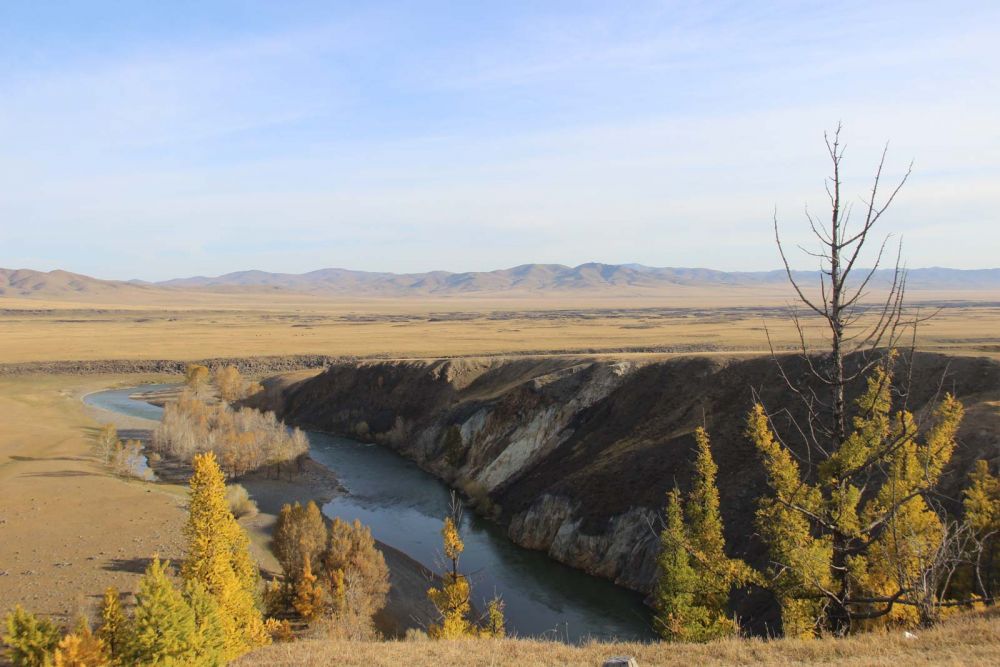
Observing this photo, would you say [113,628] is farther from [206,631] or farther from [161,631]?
[206,631]

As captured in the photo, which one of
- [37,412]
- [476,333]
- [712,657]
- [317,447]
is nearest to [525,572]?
[712,657]

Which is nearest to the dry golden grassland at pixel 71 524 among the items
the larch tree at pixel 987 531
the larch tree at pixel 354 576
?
the larch tree at pixel 354 576

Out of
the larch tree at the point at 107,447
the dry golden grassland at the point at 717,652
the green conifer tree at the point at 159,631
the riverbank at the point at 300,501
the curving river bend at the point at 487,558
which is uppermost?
the dry golden grassland at the point at 717,652

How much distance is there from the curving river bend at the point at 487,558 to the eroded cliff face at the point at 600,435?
1.62 metres

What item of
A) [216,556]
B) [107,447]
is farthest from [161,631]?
[107,447]

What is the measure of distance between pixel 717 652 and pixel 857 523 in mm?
4477

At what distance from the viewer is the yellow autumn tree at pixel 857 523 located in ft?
36.3

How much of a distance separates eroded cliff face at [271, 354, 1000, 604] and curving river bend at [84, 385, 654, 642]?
63.8 inches

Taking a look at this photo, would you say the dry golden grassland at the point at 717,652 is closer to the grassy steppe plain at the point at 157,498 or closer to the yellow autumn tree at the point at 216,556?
the grassy steppe plain at the point at 157,498

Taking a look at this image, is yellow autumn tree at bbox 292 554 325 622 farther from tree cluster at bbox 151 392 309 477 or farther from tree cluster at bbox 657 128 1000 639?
tree cluster at bbox 151 392 309 477

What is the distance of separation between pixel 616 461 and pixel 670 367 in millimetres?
12992

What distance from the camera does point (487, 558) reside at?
42.8 meters

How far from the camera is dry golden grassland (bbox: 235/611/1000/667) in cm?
1232

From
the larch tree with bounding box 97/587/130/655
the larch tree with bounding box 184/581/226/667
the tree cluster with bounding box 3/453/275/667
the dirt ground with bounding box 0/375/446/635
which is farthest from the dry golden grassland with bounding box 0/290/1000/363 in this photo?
the larch tree with bounding box 97/587/130/655
